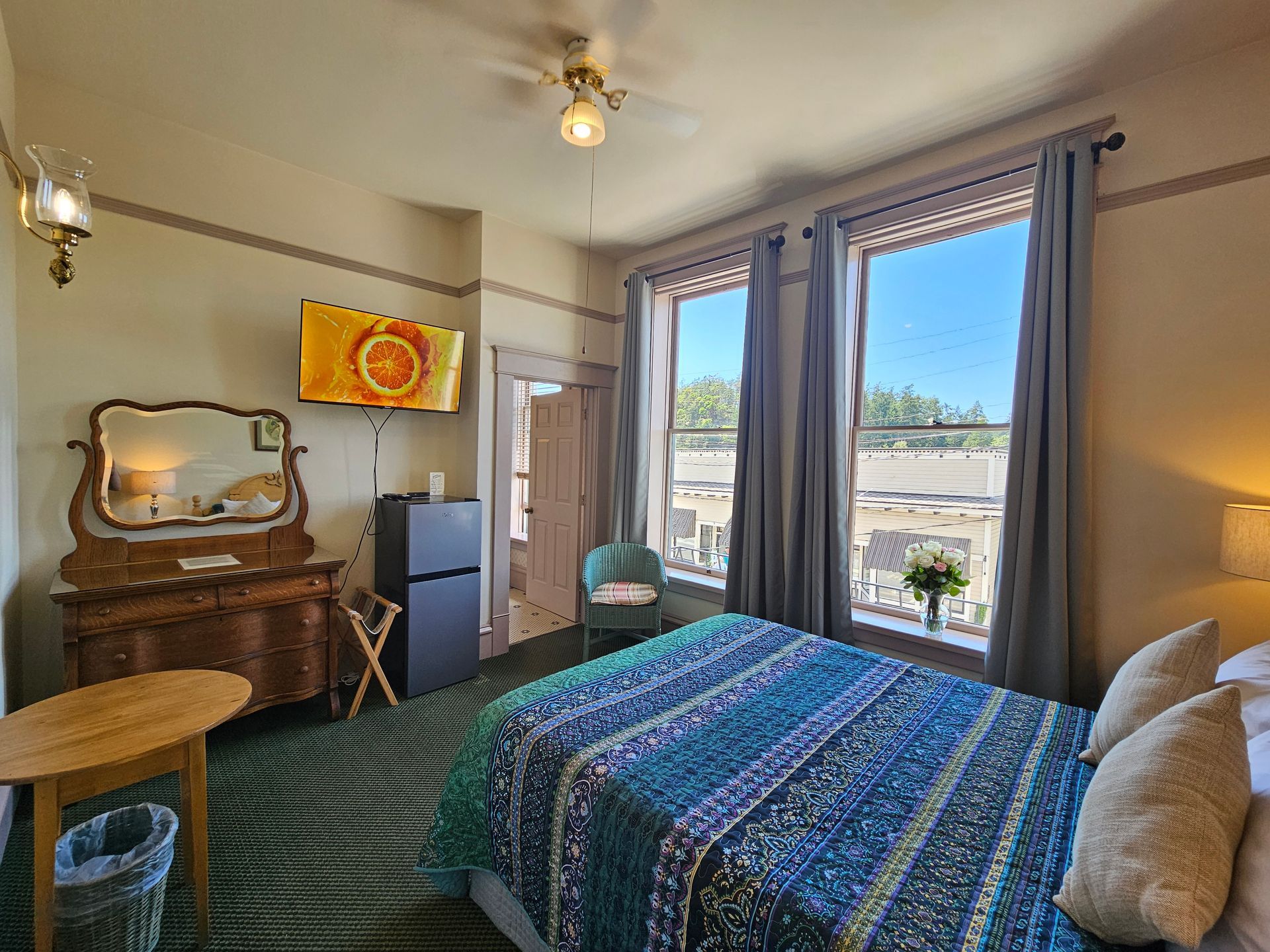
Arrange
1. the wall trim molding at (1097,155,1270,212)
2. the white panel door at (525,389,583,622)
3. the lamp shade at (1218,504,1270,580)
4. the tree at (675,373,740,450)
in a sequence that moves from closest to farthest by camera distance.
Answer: the lamp shade at (1218,504,1270,580), the wall trim molding at (1097,155,1270,212), the tree at (675,373,740,450), the white panel door at (525,389,583,622)

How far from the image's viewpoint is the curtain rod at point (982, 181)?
7.36 ft

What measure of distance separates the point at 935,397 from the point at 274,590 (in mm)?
3618

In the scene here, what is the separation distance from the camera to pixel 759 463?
133 inches

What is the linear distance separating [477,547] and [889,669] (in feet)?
7.97

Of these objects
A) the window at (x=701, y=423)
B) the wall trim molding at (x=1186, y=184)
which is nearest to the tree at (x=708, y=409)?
the window at (x=701, y=423)

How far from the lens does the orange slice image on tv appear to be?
3.10m

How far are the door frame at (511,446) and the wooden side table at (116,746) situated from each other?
1.99 metres

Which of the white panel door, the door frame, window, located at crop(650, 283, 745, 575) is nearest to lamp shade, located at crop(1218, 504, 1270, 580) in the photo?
window, located at crop(650, 283, 745, 575)

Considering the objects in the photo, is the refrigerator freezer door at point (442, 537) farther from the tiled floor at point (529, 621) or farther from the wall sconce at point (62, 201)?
the wall sconce at point (62, 201)

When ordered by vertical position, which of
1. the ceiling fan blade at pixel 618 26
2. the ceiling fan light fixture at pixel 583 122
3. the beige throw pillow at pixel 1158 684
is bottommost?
the beige throw pillow at pixel 1158 684

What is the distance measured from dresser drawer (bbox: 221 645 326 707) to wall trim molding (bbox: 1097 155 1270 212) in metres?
4.33

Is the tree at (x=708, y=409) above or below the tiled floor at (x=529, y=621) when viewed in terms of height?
above

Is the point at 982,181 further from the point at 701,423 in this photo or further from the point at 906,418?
the point at 701,423

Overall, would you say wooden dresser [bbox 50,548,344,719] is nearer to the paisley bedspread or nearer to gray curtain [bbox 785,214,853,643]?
the paisley bedspread
